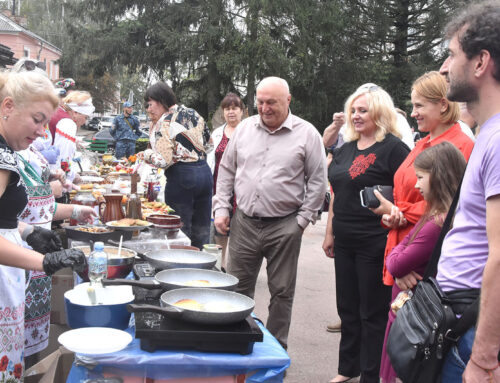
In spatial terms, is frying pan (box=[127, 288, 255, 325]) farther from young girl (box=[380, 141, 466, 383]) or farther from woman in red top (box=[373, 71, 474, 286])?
woman in red top (box=[373, 71, 474, 286])

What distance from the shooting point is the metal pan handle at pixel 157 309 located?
172 centimetres

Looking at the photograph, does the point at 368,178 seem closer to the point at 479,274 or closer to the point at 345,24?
the point at 479,274

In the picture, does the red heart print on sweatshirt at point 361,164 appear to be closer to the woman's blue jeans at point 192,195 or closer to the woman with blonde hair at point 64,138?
the woman's blue jeans at point 192,195

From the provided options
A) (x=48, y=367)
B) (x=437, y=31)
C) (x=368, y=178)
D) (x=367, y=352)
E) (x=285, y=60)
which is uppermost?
(x=437, y=31)

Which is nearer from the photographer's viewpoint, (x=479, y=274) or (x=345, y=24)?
(x=479, y=274)

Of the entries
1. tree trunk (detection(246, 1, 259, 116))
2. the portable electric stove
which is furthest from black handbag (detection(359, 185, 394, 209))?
tree trunk (detection(246, 1, 259, 116))

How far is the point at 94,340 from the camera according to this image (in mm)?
1712

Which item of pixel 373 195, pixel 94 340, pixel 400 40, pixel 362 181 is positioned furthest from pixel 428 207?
pixel 400 40

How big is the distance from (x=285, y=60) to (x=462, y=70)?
19.1 meters

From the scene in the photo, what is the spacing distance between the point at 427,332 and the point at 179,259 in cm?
131

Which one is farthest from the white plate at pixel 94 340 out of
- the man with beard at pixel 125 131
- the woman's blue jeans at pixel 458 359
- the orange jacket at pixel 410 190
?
the man with beard at pixel 125 131

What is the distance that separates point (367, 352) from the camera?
3328 millimetres

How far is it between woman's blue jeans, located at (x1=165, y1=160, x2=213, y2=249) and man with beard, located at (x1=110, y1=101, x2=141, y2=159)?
8.43 m

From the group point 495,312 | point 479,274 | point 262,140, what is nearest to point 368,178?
point 262,140
